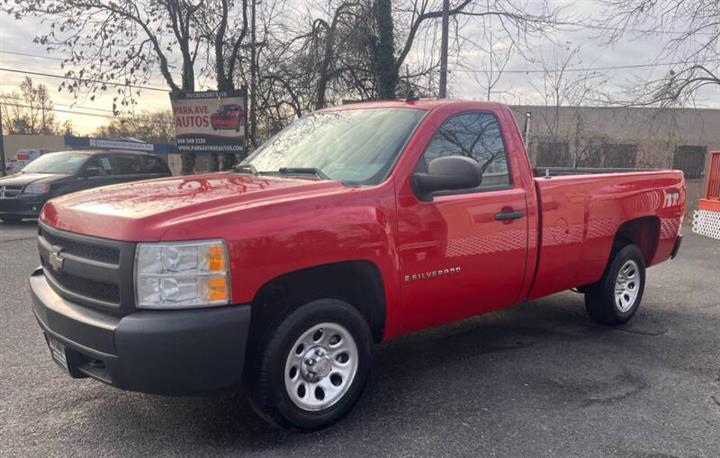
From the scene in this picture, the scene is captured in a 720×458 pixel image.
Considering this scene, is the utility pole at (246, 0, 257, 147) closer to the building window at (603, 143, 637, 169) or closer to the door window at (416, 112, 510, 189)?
the building window at (603, 143, 637, 169)

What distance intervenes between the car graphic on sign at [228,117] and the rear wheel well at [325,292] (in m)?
12.7

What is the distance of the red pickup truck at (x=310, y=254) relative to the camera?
277 centimetres

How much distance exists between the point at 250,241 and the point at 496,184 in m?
2.10

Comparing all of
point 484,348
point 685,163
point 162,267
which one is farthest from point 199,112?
point 685,163

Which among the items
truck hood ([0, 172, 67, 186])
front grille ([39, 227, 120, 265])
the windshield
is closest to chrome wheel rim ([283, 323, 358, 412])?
front grille ([39, 227, 120, 265])

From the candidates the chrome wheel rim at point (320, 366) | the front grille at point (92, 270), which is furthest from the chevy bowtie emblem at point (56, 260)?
the chrome wheel rim at point (320, 366)

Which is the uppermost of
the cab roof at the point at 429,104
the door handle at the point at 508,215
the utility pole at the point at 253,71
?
the utility pole at the point at 253,71

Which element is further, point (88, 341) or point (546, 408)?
point (546, 408)

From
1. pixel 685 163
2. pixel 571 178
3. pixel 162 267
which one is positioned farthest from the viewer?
pixel 685 163

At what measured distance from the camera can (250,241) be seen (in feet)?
9.43

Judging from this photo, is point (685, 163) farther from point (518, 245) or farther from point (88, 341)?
point (88, 341)

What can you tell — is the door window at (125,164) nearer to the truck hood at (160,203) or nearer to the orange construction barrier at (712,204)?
the truck hood at (160,203)

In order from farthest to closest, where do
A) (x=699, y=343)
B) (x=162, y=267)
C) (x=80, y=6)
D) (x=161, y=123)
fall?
(x=161, y=123) → (x=80, y=6) → (x=699, y=343) → (x=162, y=267)

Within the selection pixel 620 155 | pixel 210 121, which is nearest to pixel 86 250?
pixel 210 121
